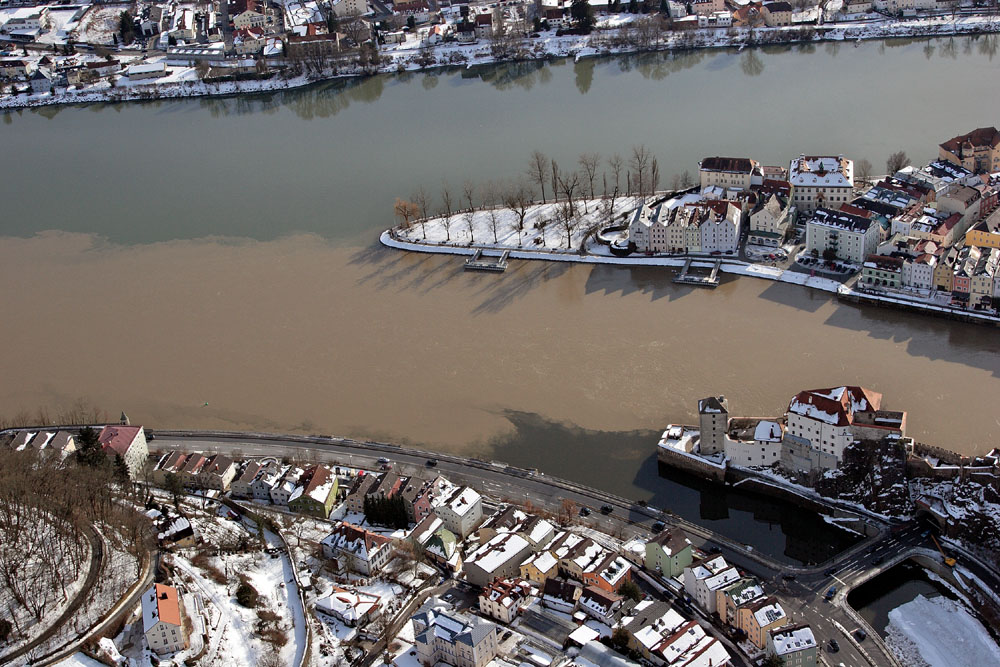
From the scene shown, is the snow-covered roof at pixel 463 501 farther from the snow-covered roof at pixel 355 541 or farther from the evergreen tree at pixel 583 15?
the evergreen tree at pixel 583 15

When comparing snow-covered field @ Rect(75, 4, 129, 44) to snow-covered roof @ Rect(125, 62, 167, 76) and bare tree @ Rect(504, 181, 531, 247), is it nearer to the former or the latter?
snow-covered roof @ Rect(125, 62, 167, 76)

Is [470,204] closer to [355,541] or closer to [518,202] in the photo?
[518,202]

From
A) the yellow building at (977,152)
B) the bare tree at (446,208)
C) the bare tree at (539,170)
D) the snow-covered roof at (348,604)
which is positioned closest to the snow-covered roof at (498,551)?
the snow-covered roof at (348,604)

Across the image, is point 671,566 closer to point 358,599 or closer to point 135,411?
point 358,599

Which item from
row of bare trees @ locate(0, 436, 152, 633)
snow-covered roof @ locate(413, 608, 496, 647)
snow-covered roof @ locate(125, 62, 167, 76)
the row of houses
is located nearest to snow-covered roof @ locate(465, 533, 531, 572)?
snow-covered roof @ locate(413, 608, 496, 647)

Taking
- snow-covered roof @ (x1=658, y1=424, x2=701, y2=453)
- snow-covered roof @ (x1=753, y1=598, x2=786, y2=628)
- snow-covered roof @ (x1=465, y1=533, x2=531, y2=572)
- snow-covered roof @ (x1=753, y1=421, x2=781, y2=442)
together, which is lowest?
snow-covered roof @ (x1=753, y1=598, x2=786, y2=628)

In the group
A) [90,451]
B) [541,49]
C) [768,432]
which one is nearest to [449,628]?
[768,432]

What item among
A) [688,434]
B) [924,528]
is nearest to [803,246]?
[688,434]
